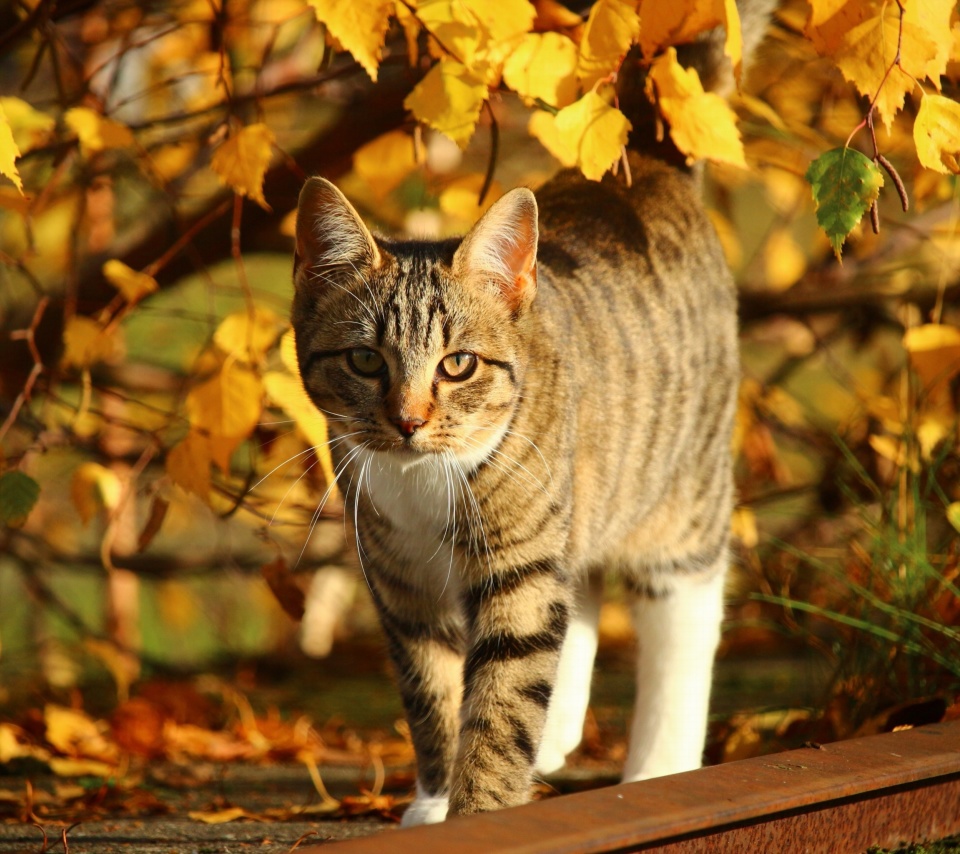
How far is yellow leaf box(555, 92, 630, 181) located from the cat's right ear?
51 cm

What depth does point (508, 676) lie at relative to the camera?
86.2 inches

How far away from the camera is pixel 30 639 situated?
4438 millimetres

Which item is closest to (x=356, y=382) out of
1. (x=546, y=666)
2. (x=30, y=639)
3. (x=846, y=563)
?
(x=546, y=666)

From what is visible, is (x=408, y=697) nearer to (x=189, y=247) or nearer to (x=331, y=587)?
(x=189, y=247)

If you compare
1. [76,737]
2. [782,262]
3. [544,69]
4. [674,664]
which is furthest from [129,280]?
[782,262]

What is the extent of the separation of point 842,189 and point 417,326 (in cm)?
82

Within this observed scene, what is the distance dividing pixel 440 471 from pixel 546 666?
1.40 feet

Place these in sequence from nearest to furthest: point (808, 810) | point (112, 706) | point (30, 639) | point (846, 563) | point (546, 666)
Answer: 1. point (808, 810)
2. point (546, 666)
3. point (846, 563)
4. point (112, 706)
5. point (30, 639)

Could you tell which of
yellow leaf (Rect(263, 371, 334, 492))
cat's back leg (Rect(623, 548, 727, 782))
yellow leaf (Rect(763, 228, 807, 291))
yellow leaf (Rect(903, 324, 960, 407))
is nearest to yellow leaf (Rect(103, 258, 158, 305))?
yellow leaf (Rect(263, 371, 334, 492))

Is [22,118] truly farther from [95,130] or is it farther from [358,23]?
[358,23]

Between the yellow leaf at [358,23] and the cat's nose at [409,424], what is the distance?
0.62 meters

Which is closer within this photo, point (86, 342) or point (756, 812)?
point (756, 812)

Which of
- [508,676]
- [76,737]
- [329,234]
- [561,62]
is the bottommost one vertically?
[76,737]

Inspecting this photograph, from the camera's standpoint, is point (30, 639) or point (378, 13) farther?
point (30, 639)
